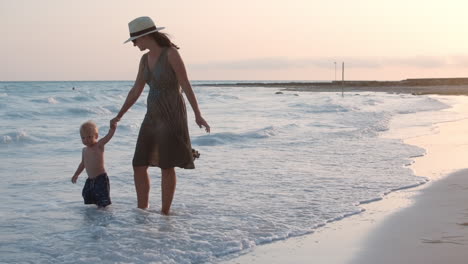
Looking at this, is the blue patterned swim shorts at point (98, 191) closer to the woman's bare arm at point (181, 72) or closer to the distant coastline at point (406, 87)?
the woman's bare arm at point (181, 72)

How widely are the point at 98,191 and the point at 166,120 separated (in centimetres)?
99

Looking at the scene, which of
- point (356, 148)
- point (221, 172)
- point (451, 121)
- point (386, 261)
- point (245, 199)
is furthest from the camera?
point (451, 121)

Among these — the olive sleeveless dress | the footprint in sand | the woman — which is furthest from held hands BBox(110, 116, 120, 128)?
the footprint in sand

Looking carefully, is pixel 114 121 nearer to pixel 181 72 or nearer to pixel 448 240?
pixel 181 72

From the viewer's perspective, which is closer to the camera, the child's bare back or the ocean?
the ocean

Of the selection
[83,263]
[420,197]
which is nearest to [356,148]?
[420,197]

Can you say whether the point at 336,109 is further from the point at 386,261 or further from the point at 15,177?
the point at 386,261

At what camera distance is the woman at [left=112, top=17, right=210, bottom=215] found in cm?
478

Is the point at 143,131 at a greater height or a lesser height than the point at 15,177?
greater

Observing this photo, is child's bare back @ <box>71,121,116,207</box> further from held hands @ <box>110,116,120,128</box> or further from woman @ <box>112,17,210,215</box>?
woman @ <box>112,17,210,215</box>

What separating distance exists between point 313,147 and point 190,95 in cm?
605

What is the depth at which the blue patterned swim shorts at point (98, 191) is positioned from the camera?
5316mm

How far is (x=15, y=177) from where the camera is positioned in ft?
24.0

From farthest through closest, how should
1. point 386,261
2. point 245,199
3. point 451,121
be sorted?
1. point 451,121
2. point 245,199
3. point 386,261
